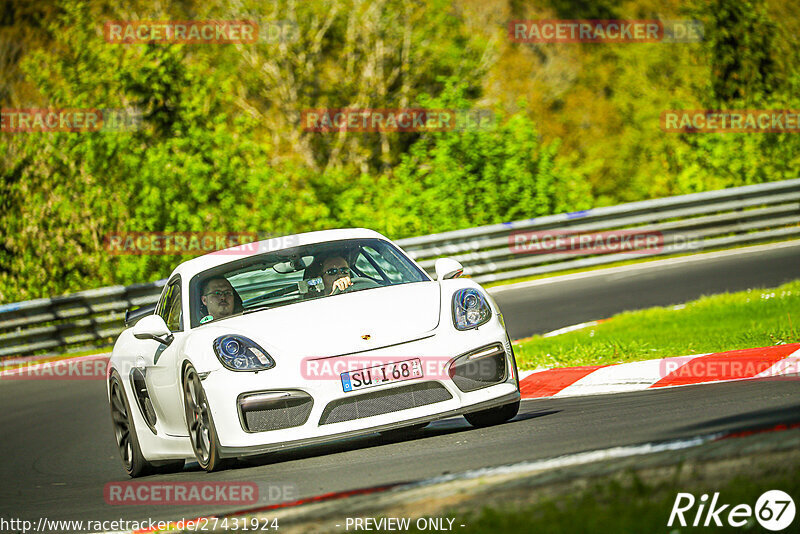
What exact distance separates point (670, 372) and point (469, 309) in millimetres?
2064

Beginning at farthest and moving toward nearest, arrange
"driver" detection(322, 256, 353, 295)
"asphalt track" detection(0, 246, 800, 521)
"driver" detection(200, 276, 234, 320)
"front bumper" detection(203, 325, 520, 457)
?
"driver" detection(322, 256, 353, 295)
"driver" detection(200, 276, 234, 320)
"front bumper" detection(203, 325, 520, 457)
"asphalt track" detection(0, 246, 800, 521)

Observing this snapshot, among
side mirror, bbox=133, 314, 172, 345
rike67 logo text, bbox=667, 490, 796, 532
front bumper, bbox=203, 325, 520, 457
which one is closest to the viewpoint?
rike67 logo text, bbox=667, 490, 796, 532

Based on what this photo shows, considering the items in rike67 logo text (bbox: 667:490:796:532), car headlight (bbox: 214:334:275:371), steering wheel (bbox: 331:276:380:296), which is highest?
steering wheel (bbox: 331:276:380:296)

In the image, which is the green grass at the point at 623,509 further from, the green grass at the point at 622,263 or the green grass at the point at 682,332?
the green grass at the point at 622,263

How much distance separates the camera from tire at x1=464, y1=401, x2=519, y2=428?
7.19 meters

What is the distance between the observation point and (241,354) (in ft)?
21.5

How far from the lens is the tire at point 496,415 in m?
7.19

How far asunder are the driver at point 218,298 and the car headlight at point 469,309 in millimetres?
1477

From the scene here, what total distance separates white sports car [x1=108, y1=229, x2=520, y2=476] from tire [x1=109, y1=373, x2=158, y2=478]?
0.06ft

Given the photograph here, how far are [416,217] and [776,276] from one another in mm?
8631

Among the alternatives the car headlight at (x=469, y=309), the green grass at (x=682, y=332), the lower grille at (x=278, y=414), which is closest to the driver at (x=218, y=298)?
the lower grille at (x=278, y=414)

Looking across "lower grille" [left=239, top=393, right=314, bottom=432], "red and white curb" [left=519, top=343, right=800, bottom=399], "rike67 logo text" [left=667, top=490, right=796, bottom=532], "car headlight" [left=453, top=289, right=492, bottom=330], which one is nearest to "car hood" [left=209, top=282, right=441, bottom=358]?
"car headlight" [left=453, top=289, right=492, bottom=330]

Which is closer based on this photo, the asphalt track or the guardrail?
the asphalt track

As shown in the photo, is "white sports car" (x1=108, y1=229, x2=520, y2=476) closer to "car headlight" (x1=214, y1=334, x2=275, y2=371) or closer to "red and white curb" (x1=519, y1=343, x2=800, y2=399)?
"car headlight" (x1=214, y1=334, x2=275, y2=371)
